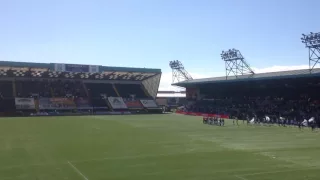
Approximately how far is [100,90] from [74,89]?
23.4ft

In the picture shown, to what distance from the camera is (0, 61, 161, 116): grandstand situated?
81.6 metres

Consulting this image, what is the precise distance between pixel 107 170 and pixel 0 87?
77745 millimetres

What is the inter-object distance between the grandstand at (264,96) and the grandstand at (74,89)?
46.5ft

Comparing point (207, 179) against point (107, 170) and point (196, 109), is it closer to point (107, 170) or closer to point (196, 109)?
point (107, 170)

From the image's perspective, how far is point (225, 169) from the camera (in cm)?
1752

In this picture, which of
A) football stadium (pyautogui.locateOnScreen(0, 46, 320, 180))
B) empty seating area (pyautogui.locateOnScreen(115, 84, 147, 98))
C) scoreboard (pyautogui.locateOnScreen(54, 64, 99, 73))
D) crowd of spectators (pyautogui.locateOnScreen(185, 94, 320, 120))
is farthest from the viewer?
empty seating area (pyautogui.locateOnScreen(115, 84, 147, 98))

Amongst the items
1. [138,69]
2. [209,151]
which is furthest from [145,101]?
[209,151]

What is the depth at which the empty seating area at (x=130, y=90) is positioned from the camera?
98869mm

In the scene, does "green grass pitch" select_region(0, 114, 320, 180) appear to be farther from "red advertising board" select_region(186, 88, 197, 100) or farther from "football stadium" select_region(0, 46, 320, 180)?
"red advertising board" select_region(186, 88, 197, 100)

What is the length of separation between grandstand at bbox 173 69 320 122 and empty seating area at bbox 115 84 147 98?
13.7 metres

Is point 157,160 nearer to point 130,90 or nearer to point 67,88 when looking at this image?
point 67,88

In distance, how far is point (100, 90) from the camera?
318 feet

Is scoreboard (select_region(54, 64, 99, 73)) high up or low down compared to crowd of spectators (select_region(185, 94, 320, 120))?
up

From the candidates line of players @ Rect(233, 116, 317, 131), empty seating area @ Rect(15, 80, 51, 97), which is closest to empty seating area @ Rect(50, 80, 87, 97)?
empty seating area @ Rect(15, 80, 51, 97)
